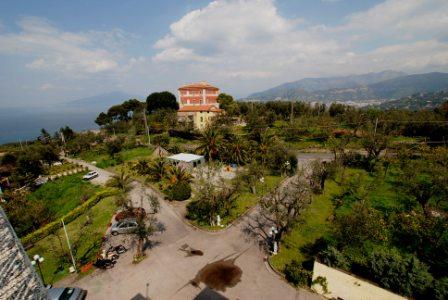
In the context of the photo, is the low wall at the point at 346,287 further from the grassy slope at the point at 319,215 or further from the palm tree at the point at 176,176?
the palm tree at the point at 176,176

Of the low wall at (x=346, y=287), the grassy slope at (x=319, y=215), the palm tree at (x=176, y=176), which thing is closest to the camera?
the low wall at (x=346, y=287)

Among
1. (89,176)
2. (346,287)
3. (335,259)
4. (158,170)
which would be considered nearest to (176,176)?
(158,170)

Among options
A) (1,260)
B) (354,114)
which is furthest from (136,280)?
(354,114)

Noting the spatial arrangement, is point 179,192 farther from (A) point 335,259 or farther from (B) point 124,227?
(A) point 335,259

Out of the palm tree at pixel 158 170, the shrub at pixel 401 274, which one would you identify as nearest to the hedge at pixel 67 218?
the palm tree at pixel 158 170

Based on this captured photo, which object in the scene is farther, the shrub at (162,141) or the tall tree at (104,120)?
the tall tree at (104,120)
